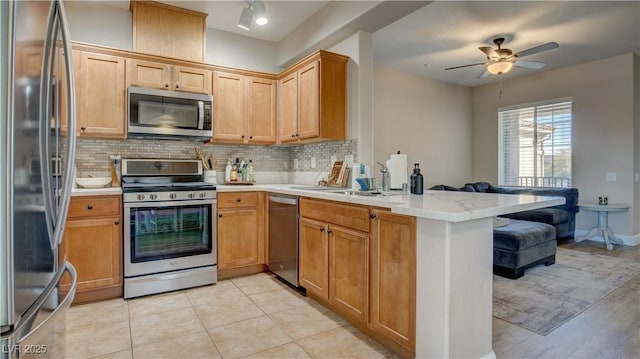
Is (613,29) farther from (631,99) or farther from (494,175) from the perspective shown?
(494,175)

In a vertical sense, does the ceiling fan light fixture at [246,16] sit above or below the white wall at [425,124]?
above

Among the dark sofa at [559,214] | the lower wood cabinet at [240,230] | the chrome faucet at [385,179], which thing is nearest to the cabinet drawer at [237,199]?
→ the lower wood cabinet at [240,230]

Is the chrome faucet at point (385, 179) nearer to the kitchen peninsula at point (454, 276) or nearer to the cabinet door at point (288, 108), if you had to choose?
the kitchen peninsula at point (454, 276)

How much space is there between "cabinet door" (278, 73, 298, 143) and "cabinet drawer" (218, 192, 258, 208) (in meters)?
0.76

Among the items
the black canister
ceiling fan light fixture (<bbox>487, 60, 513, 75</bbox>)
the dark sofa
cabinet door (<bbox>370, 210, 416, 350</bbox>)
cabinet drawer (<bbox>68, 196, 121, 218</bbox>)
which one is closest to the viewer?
cabinet door (<bbox>370, 210, 416, 350</bbox>)

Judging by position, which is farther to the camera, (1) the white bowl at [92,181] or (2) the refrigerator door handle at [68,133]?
(1) the white bowl at [92,181]

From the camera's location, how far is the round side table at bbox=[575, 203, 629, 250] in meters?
4.73

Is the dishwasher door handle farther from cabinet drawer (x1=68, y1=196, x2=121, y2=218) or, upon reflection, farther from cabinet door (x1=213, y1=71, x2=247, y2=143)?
cabinet drawer (x1=68, y1=196, x2=121, y2=218)

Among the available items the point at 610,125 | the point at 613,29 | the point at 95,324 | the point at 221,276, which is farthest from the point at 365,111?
the point at 610,125

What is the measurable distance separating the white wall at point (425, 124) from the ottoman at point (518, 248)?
2.42 m

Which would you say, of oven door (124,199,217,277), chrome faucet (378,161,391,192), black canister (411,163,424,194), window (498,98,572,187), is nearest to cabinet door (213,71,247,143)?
oven door (124,199,217,277)

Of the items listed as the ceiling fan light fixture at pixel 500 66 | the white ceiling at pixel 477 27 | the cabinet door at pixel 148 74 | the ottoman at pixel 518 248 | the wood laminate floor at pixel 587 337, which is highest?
the white ceiling at pixel 477 27

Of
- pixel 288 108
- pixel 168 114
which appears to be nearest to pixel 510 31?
pixel 288 108

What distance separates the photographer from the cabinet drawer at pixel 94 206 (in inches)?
106
